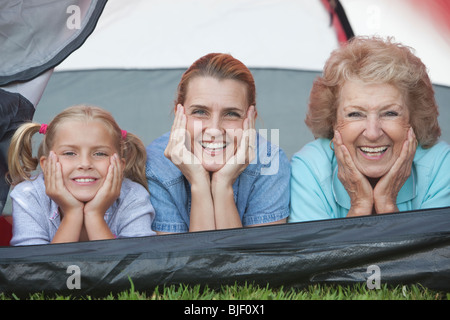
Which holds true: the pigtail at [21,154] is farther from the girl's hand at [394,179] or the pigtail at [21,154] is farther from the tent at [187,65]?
the girl's hand at [394,179]

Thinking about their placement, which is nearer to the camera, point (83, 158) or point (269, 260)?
point (269, 260)

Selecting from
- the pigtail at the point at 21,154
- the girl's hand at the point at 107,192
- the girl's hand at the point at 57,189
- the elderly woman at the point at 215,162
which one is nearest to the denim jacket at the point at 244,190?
the elderly woman at the point at 215,162

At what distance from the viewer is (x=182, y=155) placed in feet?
5.72

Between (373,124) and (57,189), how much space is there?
0.83 meters

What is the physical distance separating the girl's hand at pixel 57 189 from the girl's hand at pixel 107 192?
1.2 inches

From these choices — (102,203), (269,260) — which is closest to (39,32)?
(102,203)

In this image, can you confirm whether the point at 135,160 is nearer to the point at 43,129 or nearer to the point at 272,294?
the point at 43,129

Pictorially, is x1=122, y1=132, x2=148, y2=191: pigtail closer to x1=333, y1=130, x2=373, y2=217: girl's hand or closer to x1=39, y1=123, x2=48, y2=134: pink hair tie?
x1=39, y1=123, x2=48, y2=134: pink hair tie

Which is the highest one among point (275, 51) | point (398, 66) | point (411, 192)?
point (275, 51)

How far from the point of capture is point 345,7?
6.41ft

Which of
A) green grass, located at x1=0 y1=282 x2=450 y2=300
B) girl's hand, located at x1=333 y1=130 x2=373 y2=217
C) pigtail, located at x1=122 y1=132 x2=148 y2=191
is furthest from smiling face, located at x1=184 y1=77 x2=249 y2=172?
green grass, located at x1=0 y1=282 x2=450 y2=300
